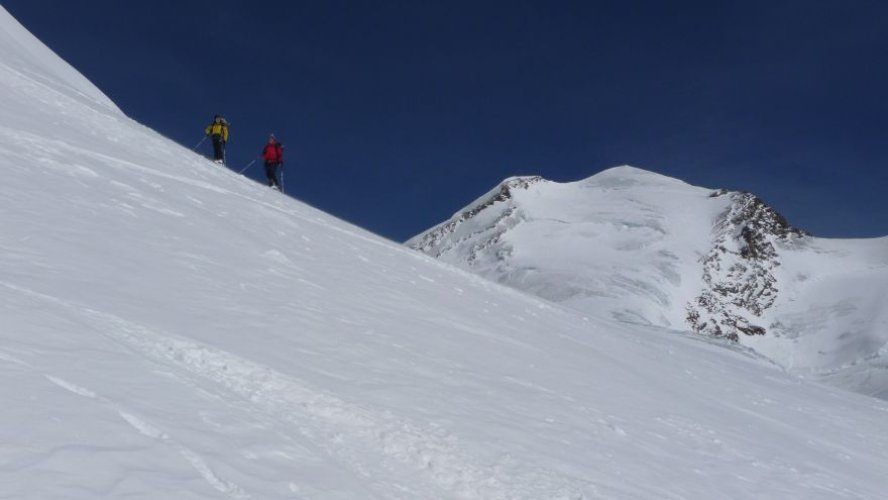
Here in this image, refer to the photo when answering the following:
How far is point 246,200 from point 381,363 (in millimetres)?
7833

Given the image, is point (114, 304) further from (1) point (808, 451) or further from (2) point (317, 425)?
(1) point (808, 451)

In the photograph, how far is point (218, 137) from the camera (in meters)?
21.7

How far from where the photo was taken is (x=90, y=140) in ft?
45.9

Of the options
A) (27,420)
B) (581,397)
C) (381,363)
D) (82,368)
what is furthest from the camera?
(581,397)

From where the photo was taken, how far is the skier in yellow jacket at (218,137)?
21.7 metres

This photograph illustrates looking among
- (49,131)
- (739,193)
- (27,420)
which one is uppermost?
→ (739,193)

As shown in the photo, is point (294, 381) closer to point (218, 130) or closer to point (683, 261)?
point (218, 130)

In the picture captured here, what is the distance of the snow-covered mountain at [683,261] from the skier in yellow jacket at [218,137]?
3715cm

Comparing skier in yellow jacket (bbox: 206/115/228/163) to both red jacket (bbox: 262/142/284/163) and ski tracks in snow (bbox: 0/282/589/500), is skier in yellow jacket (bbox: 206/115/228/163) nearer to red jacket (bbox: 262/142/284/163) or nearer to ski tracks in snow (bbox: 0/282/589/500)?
red jacket (bbox: 262/142/284/163)

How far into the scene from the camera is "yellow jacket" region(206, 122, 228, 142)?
21734mm

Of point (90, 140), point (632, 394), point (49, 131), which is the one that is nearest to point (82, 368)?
point (632, 394)

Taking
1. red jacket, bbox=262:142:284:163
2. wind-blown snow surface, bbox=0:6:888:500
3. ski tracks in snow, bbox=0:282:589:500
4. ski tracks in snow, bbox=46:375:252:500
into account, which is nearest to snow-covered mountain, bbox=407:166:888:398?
red jacket, bbox=262:142:284:163

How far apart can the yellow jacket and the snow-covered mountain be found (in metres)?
37.2

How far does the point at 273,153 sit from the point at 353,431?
17.2 meters
